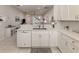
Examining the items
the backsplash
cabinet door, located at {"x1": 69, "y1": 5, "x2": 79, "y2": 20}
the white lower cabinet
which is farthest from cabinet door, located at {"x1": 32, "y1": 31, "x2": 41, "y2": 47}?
cabinet door, located at {"x1": 69, "y1": 5, "x2": 79, "y2": 20}

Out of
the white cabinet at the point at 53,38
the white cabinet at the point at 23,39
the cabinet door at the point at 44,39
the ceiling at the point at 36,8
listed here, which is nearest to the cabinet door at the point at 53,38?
the white cabinet at the point at 53,38

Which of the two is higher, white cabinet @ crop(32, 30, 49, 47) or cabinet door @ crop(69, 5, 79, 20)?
cabinet door @ crop(69, 5, 79, 20)

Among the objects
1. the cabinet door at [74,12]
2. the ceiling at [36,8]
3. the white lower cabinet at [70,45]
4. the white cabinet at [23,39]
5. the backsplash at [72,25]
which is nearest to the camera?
the white lower cabinet at [70,45]

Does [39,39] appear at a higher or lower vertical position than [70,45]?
Answer: lower

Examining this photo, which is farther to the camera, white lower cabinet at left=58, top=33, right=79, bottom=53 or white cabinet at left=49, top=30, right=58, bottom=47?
white cabinet at left=49, top=30, right=58, bottom=47

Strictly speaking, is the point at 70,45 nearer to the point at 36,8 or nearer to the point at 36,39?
the point at 36,39

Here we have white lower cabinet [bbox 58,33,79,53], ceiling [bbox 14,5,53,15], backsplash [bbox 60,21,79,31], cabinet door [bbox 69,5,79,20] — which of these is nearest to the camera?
white lower cabinet [bbox 58,33,79,53]

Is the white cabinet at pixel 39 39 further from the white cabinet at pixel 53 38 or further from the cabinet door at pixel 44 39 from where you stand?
the white cabinet at pixel 53 38

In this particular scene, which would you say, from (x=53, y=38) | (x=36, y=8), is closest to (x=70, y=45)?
(x=53, y=38)

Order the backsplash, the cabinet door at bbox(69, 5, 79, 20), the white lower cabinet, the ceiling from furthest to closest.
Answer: the ceiling
the backsplash
the cabinet door at bbox(69, 5, 79, 20)
the white lower cabinet

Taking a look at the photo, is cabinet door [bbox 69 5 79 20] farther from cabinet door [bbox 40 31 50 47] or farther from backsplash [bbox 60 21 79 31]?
cabinet door [bbox 40 31 50 47]
